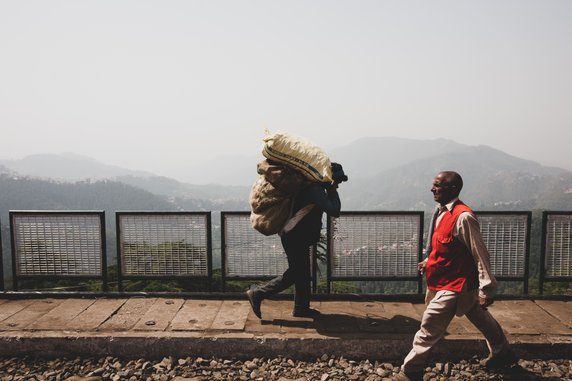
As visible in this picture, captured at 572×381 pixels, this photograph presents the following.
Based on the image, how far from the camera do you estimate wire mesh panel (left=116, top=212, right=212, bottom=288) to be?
6.00 metres

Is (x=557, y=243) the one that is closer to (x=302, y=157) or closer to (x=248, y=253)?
(x=302, y=157)

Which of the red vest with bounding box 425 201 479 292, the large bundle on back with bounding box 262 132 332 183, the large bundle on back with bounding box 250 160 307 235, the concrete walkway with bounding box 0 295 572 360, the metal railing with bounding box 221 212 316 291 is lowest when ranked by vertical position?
the concrete walkway with bounding box 0 295 572 360

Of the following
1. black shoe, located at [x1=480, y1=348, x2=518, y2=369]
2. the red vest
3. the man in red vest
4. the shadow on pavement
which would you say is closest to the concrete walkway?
the shadow on pavement

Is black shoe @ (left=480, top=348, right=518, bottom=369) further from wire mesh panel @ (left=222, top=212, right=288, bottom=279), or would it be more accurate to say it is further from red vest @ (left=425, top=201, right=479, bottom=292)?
wire mesh panel @ (left=222, top=212, right=288, bottom=279)

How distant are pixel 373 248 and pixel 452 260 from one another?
2.36 meters

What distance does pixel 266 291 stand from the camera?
491cm

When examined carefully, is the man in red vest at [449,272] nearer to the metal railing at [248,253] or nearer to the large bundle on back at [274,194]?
the large bundle on back at [274,194]

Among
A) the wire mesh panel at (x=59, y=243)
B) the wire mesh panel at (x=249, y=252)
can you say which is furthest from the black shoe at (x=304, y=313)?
the wire mesh panel at (x=59, y=243)

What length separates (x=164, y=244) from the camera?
6.07m

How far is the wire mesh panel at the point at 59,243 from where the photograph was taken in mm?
6016

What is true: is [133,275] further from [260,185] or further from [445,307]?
[445,307]

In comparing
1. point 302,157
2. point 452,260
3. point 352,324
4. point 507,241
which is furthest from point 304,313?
point 507,241

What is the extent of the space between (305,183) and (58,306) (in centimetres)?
373

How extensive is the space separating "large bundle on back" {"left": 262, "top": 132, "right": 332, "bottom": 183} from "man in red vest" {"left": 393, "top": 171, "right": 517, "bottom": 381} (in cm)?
122
